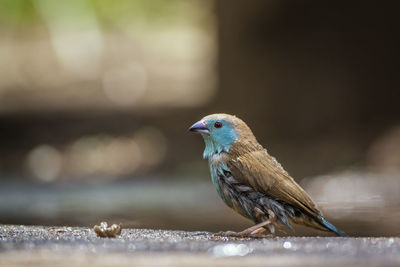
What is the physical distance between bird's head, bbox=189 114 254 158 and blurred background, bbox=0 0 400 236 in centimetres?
158

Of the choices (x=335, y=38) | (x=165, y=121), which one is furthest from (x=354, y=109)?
(x=165, y=121)

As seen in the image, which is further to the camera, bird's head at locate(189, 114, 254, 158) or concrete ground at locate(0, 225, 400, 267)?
bird's head at locate(189, 114, 254, 158)

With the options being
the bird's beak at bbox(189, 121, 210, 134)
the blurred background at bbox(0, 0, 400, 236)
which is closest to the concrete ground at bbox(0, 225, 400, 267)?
the bird's beak at bbox(189, 121, 210, 134)

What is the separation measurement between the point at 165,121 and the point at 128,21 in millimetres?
4584

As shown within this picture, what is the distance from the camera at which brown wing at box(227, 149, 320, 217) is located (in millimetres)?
3768

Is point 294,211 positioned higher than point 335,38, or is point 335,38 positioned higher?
point 335,38

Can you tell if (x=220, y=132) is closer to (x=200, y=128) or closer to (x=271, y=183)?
(x=200, y=128)

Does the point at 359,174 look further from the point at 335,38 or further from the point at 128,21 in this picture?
the point at 128,21

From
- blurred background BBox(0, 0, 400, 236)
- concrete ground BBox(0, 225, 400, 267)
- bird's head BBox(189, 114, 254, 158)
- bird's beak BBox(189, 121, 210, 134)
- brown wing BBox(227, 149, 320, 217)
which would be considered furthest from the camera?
blurred background BBox(0, 0, 400, 236)

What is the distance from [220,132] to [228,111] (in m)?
4.85

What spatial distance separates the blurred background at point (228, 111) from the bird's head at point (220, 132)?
5.17 ft

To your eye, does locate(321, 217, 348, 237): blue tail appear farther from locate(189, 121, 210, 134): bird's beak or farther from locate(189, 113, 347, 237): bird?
locate(189, 121, 210, 134): bird's beak

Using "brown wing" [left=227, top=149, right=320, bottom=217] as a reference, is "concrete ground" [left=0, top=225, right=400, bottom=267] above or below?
below

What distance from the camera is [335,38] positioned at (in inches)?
345
